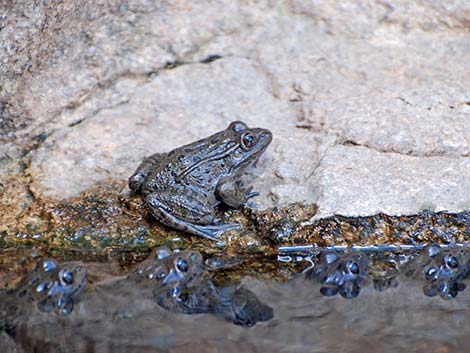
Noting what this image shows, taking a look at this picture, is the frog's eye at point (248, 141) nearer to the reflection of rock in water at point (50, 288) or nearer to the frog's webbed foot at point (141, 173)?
the frog's webbed foot at point (141, 173)

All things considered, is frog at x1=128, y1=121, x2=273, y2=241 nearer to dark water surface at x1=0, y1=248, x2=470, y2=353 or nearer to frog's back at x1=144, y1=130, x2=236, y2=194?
frog's back at x1=144, y1=130, x2=236, y2=194

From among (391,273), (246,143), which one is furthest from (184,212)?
(391,273)

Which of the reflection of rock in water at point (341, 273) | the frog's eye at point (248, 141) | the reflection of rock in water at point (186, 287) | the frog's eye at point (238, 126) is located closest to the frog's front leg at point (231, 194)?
the frog's eye at point (248, 141)

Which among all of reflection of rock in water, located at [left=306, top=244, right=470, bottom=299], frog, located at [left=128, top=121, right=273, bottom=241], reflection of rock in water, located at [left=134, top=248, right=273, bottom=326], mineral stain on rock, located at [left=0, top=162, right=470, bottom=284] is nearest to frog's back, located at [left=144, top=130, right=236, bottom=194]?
frog, located at [left=128, top=121, right=273, bottom=241]

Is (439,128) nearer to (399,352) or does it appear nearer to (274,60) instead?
(274,60)

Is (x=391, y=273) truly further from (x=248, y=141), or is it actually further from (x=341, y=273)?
(x=248, y=141)

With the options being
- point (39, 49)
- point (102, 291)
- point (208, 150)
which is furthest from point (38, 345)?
point (39, 49)
